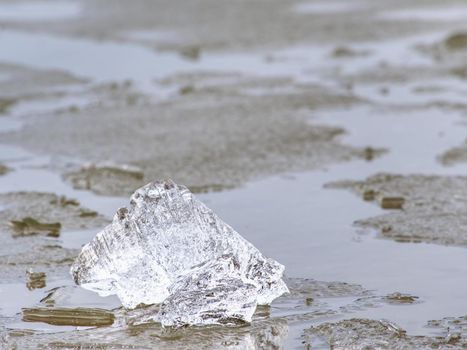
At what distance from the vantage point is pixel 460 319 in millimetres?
3742

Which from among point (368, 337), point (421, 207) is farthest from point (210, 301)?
point (421, 207)

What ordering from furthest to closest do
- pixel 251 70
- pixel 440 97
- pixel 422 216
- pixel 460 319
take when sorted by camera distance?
pixel 251 70
pixel 440 97
pixel 422 216
pixel 460 319

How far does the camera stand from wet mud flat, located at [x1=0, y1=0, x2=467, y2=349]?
12.7 feet

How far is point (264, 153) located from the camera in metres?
6.48

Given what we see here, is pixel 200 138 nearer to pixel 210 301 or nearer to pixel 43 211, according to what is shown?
pixel 43 211

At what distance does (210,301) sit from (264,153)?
9.33 feet

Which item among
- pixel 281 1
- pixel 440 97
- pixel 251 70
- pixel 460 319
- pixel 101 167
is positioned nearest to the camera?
pixel 460 319

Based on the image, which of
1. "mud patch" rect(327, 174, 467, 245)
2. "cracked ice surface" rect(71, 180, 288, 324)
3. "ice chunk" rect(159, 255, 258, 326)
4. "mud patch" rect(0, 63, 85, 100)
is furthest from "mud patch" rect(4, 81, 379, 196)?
"ice chunk" rect(159, 255, 258, 326)

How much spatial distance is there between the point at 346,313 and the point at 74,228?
165 centimetres

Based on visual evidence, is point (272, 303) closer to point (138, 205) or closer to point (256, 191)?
point (138, 205)

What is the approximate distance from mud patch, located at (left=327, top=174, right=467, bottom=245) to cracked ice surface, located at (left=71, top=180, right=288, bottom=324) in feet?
3.40

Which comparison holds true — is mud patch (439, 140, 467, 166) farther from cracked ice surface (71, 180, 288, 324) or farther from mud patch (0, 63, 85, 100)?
mud patch (0, 63, 85, 100)

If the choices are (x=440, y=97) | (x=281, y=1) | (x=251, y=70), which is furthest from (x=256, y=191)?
(x=281, y=1)

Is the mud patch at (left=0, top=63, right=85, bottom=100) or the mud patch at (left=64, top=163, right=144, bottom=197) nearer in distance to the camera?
the mud patch at (left=64, top=163, right=144, bottom=197)
